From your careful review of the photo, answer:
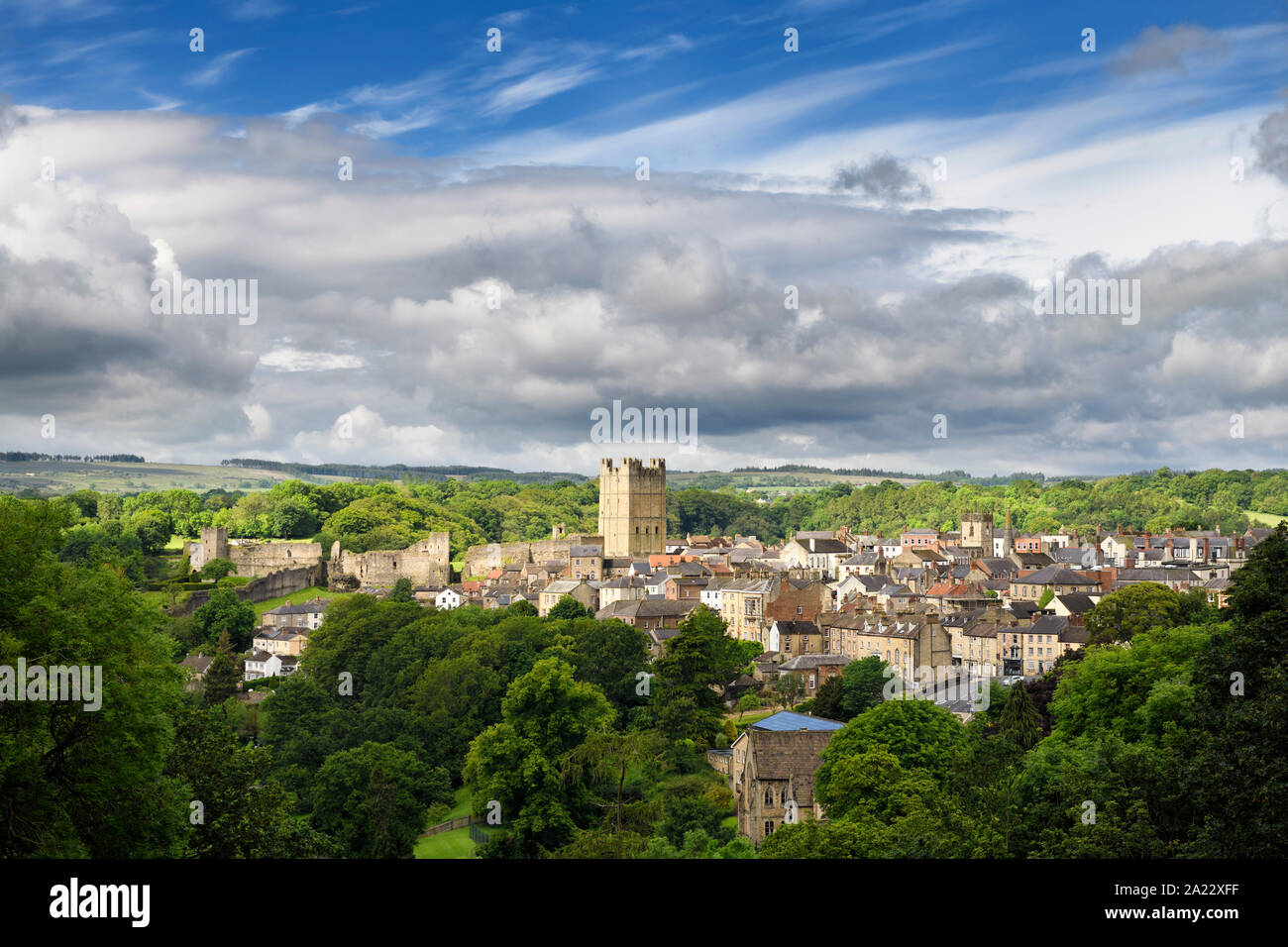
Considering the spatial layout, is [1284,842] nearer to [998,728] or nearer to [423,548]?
[998,728]

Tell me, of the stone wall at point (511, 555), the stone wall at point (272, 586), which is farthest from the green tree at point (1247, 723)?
the stone wall at point (511, 555)

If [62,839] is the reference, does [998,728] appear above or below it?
below


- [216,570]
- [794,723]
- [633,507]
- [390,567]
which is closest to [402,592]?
[390,567]

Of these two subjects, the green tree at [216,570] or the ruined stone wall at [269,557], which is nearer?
the green tree at [216,570]

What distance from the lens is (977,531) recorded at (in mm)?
127000

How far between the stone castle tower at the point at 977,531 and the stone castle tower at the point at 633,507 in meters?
32.7

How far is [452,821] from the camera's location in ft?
131

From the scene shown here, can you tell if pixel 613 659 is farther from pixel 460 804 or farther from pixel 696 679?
pixel 460 804

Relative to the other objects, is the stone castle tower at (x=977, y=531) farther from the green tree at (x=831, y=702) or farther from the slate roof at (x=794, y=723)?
the slate roof at (x=794, y=723)

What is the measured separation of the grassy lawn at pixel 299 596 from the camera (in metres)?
89.1

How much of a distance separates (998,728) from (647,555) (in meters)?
64.1

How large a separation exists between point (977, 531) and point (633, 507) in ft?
133
